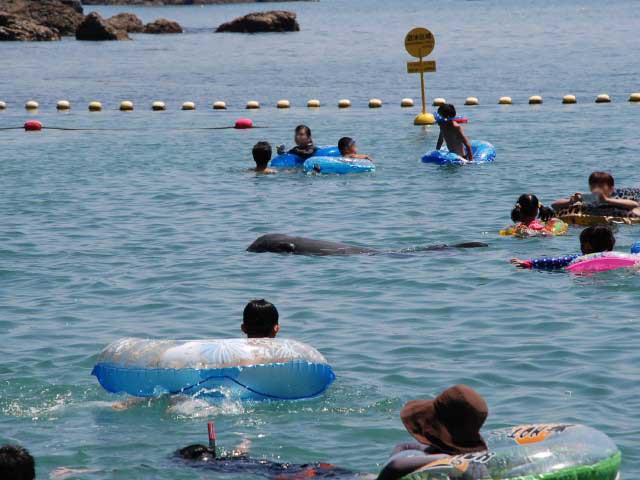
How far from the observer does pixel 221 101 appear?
35.4 meters

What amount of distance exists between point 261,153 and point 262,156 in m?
0.07

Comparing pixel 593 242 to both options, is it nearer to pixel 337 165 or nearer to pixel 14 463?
pixel 14 463

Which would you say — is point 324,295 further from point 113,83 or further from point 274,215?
point 113,83

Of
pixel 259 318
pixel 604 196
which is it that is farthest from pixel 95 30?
pixel 259 318

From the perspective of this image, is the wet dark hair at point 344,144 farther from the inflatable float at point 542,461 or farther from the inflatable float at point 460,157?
the inflatable float at point 542,461

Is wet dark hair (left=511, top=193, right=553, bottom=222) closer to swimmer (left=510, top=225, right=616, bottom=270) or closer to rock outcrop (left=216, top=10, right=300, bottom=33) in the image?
swimmer (left=510, top=225, right=616, bottom=270)

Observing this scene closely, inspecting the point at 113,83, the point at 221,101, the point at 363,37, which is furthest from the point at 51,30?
the point at 221,101

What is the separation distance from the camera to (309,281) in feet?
40.2

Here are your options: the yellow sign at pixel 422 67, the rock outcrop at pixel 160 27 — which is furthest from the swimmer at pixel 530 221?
the rock outcrop at pixel 160 27

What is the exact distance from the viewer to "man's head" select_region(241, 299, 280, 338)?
8.30 metres

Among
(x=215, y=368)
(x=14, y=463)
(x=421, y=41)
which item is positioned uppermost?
(x=421, y=41)

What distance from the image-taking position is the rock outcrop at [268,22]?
80.1 metres

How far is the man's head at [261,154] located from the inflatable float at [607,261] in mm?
8875

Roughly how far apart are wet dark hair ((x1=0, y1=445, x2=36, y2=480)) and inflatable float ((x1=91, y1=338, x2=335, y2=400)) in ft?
9.17
